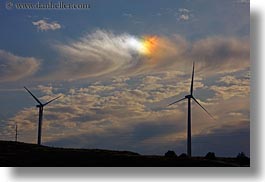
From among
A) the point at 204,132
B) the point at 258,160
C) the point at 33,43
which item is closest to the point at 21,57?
the point at 33,43

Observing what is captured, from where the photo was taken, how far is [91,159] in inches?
362

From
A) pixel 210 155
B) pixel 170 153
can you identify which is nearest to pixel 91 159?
pixel 170 153

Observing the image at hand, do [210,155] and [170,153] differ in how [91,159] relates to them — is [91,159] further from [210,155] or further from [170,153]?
[210,155]

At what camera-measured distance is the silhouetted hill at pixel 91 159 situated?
360 inches

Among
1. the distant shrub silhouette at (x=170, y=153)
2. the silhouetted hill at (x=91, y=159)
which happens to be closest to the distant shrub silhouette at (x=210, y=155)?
the silhouetted hill at (x=91, y=159)

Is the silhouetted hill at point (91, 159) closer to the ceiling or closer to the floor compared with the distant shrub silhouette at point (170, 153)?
closer to the floor

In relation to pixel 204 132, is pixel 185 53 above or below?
above

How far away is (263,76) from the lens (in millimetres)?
9047

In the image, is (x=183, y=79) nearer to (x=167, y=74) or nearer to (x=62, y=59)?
(x=167, y=74)

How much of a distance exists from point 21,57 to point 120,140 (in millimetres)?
1370

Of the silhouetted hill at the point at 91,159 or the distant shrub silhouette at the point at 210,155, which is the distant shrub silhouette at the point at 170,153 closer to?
the silhouetted hill at the point at 91,159

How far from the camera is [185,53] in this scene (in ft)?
30.6

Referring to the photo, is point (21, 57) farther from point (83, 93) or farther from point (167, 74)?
point (167, 74)

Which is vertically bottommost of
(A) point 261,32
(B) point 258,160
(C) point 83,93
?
(B) point 258,160
